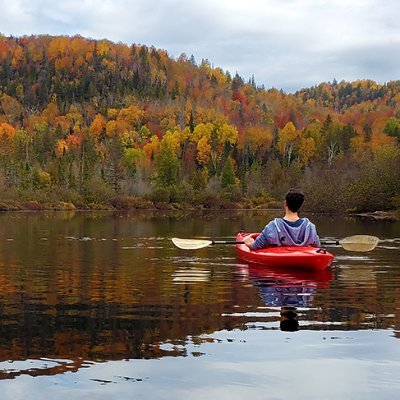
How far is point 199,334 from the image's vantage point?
26.9ft

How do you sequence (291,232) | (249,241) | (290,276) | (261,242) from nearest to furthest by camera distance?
(290,276)
(291,232)
(261,242)
(249,241)

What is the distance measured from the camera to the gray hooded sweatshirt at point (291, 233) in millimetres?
14578

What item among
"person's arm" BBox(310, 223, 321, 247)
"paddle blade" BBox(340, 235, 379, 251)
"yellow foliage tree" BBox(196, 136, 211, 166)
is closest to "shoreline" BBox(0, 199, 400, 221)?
"yellow foliage tree" BBox(196, 136, 211, 166)

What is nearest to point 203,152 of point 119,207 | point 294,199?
point 119,207

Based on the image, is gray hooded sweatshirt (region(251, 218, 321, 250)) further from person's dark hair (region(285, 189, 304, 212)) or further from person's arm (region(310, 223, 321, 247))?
person's dark hair (region(285, 189, 304, 212))

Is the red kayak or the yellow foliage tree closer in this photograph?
the red kayak

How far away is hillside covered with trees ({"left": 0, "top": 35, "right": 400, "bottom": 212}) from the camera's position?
77.6 metres

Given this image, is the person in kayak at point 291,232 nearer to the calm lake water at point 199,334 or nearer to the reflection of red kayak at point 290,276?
the reflection of red kayak at point 290,276

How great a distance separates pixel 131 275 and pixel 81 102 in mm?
182695

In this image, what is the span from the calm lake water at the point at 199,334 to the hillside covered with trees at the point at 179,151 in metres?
49.2

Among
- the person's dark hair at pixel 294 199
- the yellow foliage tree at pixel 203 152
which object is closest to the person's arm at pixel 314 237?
the person's dark hair at pixel 294 199

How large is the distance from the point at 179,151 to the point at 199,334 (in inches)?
5304

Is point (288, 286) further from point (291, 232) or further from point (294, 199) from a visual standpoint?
point (291, 232)

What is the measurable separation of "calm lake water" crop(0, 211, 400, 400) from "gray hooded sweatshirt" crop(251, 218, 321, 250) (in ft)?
2.33
